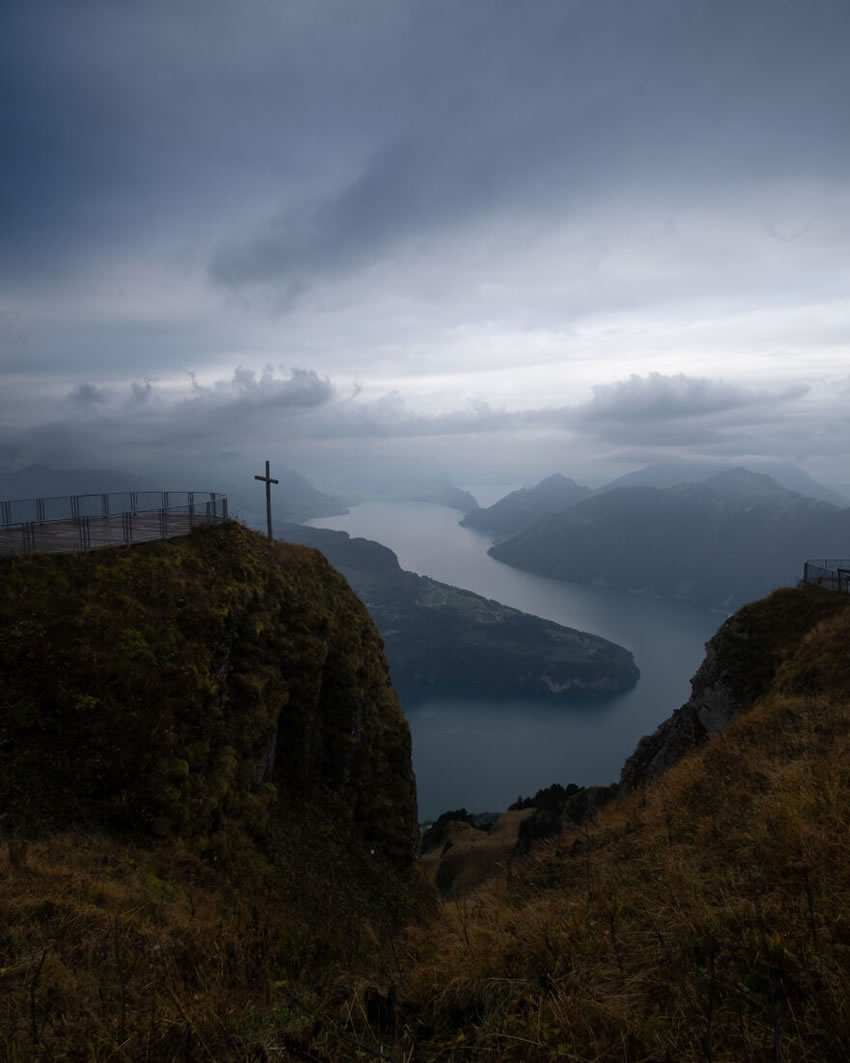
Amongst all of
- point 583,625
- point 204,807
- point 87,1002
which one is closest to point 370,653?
point 204,807

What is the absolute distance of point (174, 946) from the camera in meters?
6.13

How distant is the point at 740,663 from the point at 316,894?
2025 centimetres

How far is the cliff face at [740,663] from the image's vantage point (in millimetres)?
22359

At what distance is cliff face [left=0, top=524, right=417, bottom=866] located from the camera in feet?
40.8

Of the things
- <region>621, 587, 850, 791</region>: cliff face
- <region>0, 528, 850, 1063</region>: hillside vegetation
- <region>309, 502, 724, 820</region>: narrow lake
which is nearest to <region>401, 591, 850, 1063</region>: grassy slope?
<region>0, 528, 850, 1063</region>: hillside vegetation

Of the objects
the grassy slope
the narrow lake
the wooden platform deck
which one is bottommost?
the narrow lake

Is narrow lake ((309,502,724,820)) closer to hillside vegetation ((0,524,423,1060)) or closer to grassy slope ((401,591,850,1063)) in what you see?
hillside vegetation ((0,524,423,1060))

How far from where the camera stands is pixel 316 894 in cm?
Answer: 1634

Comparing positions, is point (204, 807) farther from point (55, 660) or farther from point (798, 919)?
point (798, 919)

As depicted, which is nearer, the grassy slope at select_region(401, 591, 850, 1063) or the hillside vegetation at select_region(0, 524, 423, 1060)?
the grassy slope at select_region(401, 591, 850, 1063)

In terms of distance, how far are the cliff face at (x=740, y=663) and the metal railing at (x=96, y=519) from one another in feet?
74.4

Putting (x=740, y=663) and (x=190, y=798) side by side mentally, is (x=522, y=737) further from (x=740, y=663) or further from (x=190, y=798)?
(x=190, y=798)

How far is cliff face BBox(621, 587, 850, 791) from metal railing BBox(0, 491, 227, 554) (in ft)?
74.4

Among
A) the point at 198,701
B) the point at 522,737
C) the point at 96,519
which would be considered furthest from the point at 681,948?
the point at 522,737
